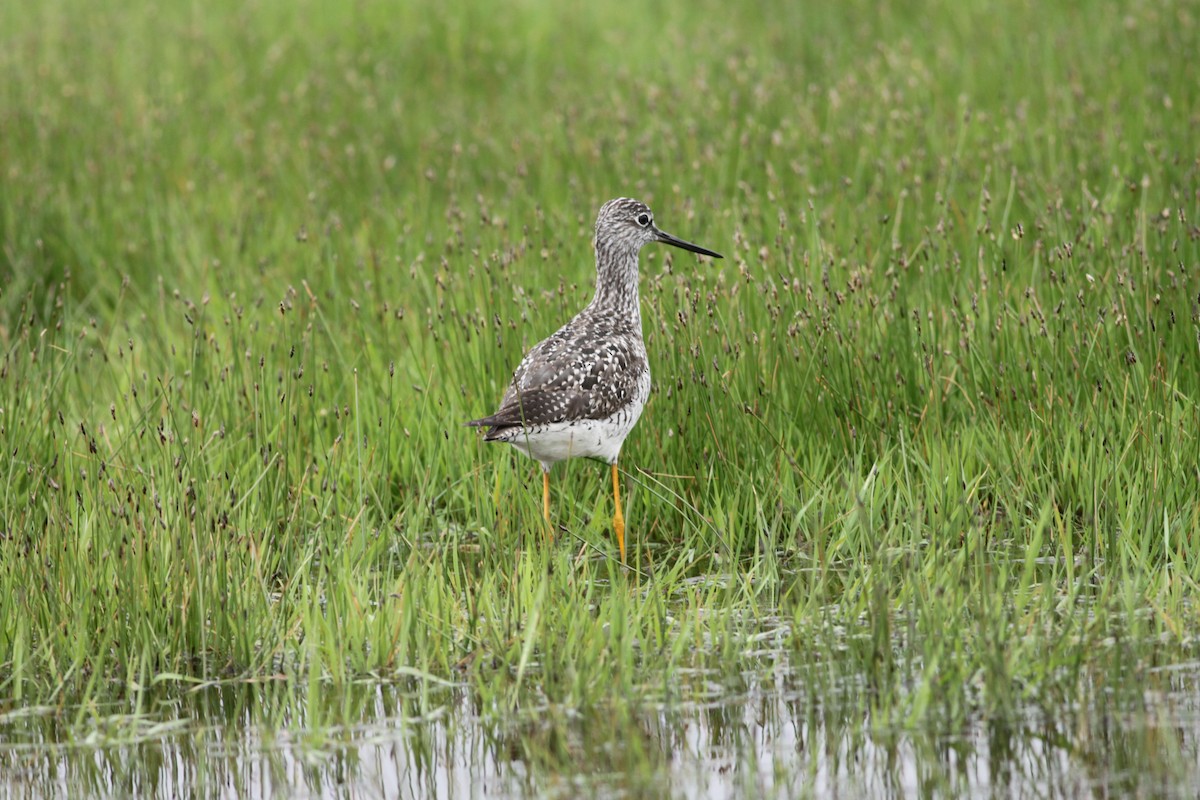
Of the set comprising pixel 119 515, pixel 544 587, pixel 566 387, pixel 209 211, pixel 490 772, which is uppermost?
pixel 209 211

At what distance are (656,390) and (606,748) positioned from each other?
3099 mm

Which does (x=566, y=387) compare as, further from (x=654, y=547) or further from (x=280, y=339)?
(x=280, y=339)

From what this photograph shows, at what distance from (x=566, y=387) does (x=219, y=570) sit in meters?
1.84

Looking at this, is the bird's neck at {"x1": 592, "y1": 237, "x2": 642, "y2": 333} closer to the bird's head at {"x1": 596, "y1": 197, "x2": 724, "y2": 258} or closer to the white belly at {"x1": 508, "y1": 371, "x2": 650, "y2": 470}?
the bird's head at {"x1": 596, "y1": 197, "x2": 724, "y2": 258}

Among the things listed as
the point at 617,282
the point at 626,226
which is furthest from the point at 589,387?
the point at 626,226

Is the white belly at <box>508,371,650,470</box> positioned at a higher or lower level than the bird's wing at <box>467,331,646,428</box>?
lower

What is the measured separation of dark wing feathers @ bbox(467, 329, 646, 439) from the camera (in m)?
6.33

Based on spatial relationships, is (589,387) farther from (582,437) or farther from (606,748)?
(606,748)

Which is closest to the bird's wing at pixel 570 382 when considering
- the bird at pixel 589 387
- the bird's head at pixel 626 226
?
the bird at pixel 589 387

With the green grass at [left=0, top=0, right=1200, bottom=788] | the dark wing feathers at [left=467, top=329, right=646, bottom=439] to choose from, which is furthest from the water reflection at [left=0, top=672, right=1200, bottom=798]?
the dark wing feathers at [left=467, top=329, right=646, bottom=439]

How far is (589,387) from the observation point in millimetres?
6457

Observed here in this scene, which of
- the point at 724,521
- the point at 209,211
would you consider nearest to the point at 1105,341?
the point at 724,521

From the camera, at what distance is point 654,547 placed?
693cm

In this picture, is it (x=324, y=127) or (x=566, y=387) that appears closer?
(x=566, y=387)
